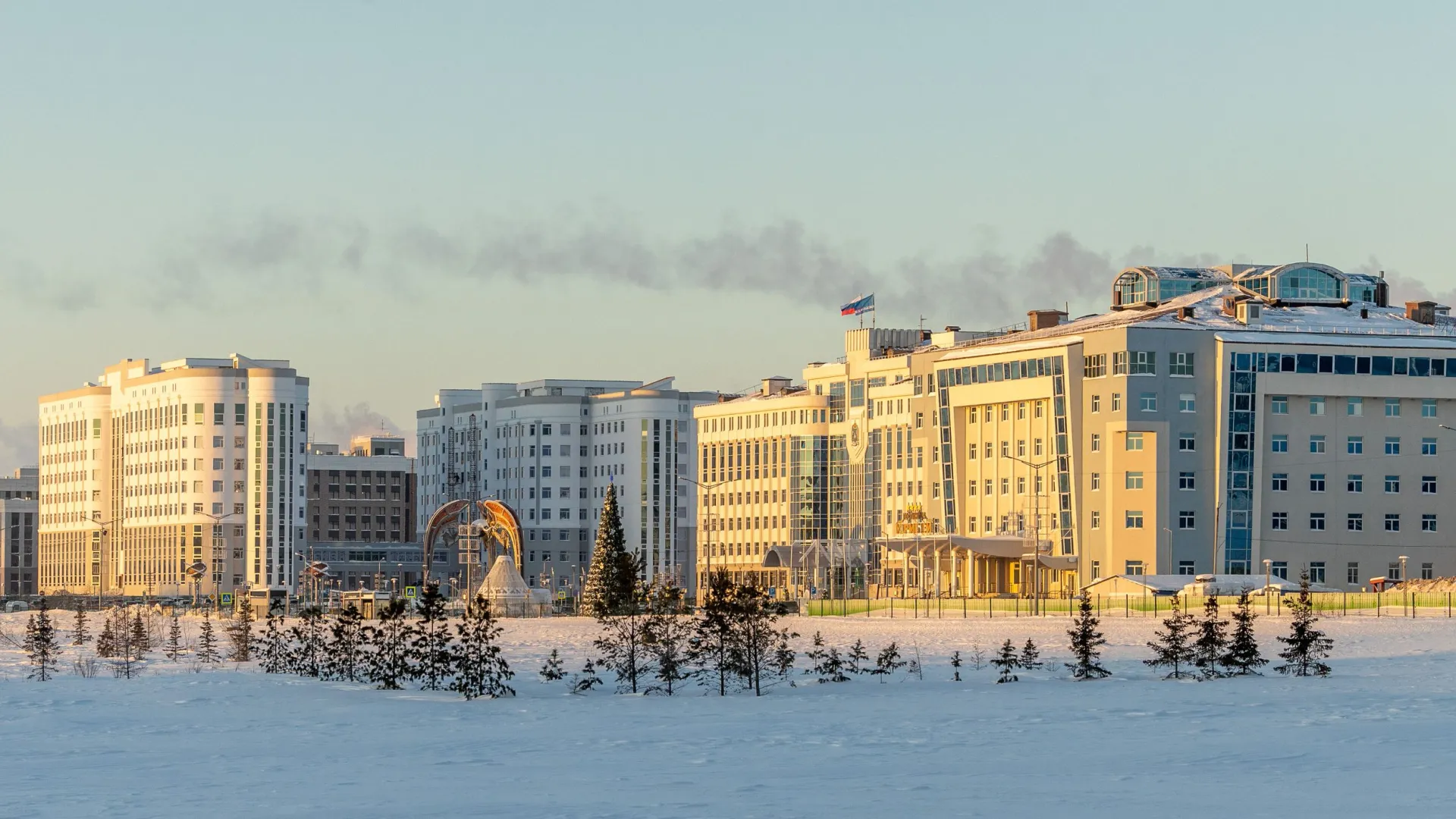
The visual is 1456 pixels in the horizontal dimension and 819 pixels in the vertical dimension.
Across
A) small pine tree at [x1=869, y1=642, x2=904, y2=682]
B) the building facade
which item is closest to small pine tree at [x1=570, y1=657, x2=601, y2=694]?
small pine tree at [x1=869, y1=642, x2=904, y2=682]

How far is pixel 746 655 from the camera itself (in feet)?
158

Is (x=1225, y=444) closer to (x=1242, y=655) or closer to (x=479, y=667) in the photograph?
(x=1242, y=655)

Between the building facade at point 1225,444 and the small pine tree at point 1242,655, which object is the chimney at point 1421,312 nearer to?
the building facade at point 1225,444

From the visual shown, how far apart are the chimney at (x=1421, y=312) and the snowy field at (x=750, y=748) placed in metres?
117

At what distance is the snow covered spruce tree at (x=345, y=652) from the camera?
5166cm

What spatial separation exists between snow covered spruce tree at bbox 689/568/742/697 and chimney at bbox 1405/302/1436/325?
12565cm

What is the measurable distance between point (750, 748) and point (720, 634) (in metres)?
13.2

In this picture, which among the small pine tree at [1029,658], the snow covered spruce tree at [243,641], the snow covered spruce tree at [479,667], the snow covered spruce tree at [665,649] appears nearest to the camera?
the snow covered spruce tree at [479,667]

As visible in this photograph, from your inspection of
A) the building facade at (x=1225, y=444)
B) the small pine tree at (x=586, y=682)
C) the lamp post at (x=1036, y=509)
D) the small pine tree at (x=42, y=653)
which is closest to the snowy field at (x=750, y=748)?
the small pine tree at (x=586, y=682)

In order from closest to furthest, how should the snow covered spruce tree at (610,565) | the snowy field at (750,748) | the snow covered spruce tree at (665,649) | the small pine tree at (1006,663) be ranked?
the snowy field at (750,748) → the snow covered spruce tree at (665,649) → the small pine tree at (1006,663) → the snow covered spruce tree at (610,565)

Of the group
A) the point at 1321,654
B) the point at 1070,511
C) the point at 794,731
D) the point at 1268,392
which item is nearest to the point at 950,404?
the point at 1070,511

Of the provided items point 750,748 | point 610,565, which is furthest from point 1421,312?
point 750,748

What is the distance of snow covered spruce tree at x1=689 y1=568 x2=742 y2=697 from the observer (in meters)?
47.6

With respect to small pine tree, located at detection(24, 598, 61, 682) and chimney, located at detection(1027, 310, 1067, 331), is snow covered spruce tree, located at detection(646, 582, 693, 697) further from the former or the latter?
chimney, located at detection(1027, 310, 1067, 331)
